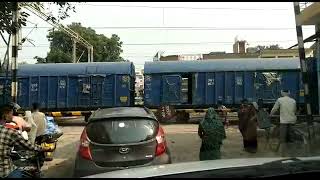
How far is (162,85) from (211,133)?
663 inches

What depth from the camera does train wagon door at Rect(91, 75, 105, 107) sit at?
26297 millimetres

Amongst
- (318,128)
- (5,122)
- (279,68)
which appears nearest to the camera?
(5,122)

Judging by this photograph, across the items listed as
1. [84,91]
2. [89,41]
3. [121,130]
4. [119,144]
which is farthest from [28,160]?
[89,41]

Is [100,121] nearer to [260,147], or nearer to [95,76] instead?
[260,147]

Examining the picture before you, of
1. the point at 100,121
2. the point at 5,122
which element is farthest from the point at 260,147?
the point at 5,122

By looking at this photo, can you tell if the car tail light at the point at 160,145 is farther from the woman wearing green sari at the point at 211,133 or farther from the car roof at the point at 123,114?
the woman wearing green sari at the point at 211,133

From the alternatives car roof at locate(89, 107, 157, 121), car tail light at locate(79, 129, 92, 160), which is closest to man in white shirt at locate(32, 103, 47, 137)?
car roof at locate(89, 107, 157, 121)

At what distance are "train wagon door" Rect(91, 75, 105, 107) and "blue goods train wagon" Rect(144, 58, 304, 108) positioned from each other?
2.21 meters

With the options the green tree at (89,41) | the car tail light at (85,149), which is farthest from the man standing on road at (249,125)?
the green tree at (89,41)

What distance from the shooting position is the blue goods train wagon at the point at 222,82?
85.5ft

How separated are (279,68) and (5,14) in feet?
66.5

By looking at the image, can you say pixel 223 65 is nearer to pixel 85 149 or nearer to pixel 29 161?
pixel 85 149

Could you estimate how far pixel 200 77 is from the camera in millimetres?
26484

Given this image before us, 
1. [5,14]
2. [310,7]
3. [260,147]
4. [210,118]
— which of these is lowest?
[260,147]
